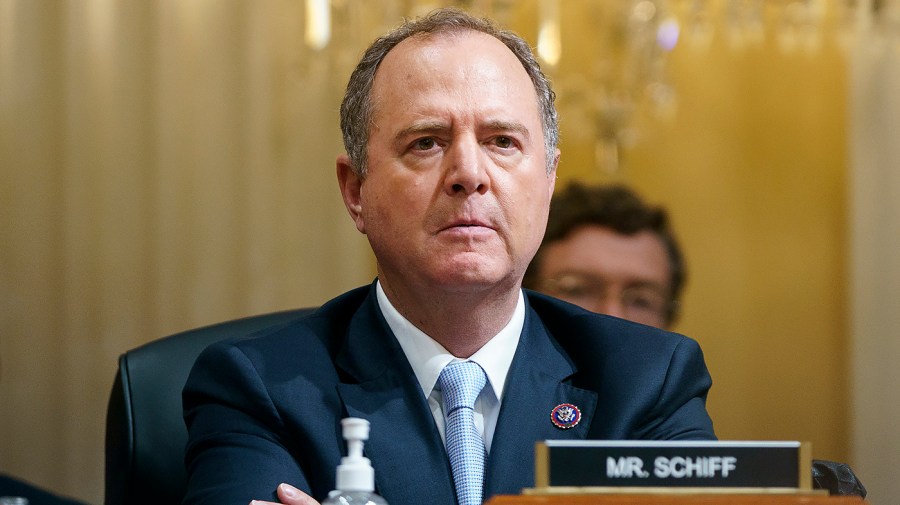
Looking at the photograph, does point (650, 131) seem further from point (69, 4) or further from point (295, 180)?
point (69, 4)

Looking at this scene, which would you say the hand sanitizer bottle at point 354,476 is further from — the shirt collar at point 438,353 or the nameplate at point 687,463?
the shirt collar at point 438,353

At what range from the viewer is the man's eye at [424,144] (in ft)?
5.29

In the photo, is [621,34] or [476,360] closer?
[476,360]

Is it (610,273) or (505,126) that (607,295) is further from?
(505,126)

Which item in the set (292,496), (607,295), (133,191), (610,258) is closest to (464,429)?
(292,496)

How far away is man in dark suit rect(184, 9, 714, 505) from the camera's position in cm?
154

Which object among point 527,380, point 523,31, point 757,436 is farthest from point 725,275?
point 527,380

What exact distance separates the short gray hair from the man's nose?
0.18 metres

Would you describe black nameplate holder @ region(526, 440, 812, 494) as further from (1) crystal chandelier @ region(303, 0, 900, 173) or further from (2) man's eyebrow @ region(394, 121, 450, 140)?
(1) crystal chandelier @ region(303, 0, 900, 173)

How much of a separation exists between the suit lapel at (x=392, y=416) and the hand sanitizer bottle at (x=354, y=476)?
38cm

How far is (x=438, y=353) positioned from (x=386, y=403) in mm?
124

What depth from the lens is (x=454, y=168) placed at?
1.57m

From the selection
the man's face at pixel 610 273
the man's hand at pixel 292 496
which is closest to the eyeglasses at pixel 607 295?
the man's face at pixel 610 273

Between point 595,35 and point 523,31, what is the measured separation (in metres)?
0.30
